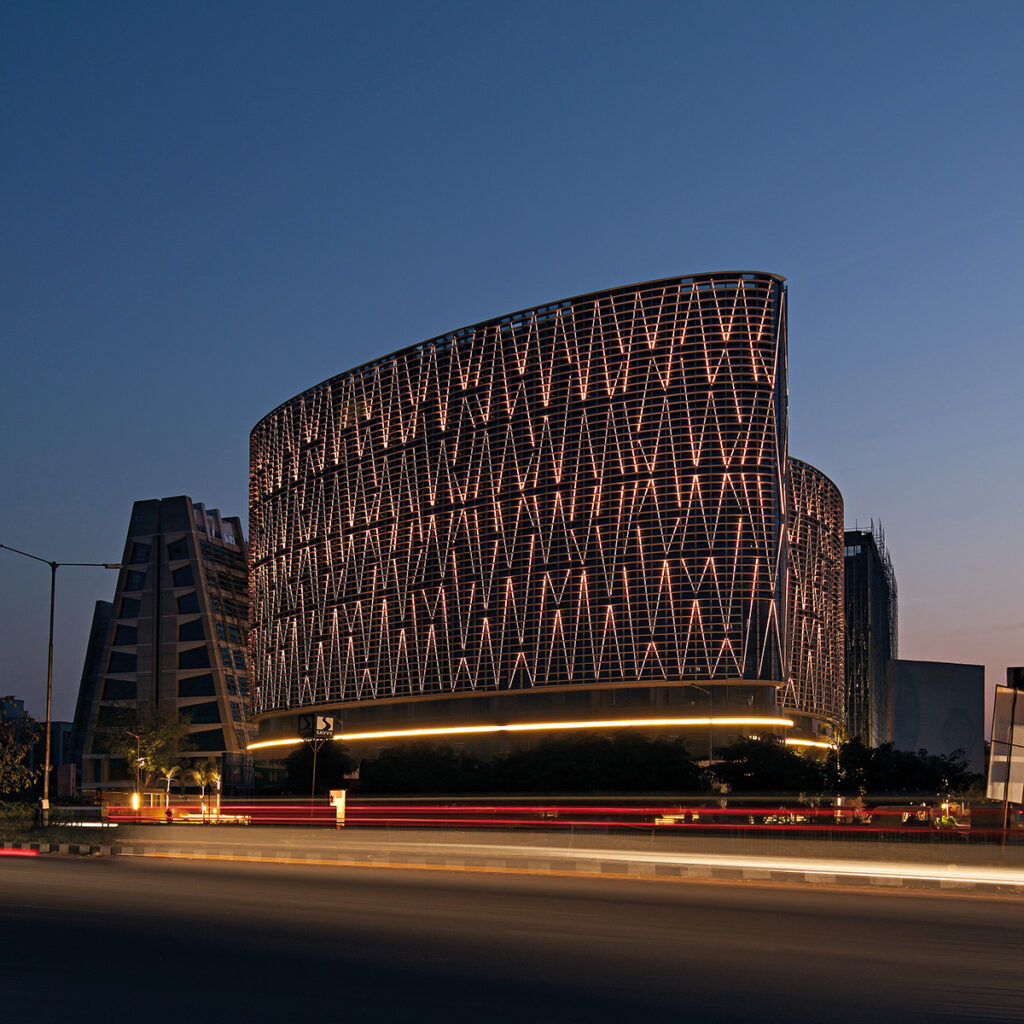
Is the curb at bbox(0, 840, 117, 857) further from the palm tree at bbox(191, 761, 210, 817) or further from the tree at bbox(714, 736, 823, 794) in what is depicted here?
the palm tree at bbox(191, 761, 210, 817)

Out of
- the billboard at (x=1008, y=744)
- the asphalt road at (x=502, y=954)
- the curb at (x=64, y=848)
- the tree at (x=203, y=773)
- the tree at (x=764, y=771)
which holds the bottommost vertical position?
the tree at (x=203, y=773)

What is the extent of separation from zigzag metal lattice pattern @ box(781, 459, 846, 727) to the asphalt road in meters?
92.1

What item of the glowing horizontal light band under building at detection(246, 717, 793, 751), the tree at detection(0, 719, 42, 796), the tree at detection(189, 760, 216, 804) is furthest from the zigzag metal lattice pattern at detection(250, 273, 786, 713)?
the tree at detection(0, 719, 42, 796)

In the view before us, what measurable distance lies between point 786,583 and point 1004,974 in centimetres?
9324

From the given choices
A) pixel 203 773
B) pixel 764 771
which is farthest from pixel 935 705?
pixel 203 773

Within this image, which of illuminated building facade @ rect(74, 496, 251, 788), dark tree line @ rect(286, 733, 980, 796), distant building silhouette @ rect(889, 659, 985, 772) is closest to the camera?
dark tree line @ rect(286, 733, 980, 796)

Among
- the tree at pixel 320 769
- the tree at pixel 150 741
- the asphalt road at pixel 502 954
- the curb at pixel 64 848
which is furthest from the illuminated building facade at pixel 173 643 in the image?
the asphalt road at pixel 502 954

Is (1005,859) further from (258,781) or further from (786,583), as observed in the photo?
(258,781)

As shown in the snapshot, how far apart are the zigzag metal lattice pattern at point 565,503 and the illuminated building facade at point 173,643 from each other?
16186mm

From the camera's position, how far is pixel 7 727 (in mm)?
47188

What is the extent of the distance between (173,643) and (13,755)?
9994cm

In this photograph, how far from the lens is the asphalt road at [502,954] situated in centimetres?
1076

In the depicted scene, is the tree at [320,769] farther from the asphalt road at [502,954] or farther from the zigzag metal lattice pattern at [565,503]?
the asphalt road at [502,954]

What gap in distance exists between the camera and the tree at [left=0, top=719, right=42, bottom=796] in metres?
45.7
